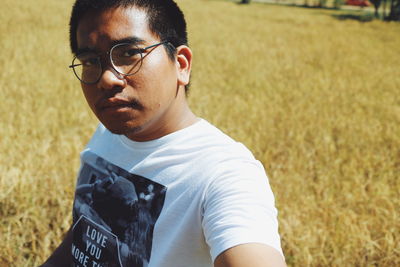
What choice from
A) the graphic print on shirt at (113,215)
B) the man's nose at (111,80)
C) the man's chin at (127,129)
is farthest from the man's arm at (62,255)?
the man's nose at (111,80)

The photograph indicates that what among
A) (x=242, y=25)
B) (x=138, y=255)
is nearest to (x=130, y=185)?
(x=138, y=255)

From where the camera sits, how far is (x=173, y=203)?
1037mm

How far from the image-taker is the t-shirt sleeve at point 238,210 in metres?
0.84

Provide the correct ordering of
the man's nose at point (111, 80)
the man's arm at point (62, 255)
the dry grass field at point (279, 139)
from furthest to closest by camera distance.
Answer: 1. the dry grass field at point (279, 139)
2. the man's arm at point (62, 255)
3. the man's nose at point (111, 80)

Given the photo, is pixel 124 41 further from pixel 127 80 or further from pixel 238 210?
pixel 238 210

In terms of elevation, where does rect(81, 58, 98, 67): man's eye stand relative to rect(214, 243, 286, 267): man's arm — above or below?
above

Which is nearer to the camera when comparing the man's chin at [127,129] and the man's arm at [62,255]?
the man's chin at [127,129]

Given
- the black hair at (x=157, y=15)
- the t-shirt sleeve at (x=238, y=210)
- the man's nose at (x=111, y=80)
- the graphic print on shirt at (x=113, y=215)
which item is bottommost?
the graphic print on shirt at (x=113, y=215)

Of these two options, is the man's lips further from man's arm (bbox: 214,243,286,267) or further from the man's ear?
man's arm (bbox: 214,243,286,267)

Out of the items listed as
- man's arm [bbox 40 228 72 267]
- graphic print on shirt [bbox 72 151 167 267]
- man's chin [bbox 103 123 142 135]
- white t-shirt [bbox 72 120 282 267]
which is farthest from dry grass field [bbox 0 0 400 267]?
man's chin [bbox 103 123 142 135]

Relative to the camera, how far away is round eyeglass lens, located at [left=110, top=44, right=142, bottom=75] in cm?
109

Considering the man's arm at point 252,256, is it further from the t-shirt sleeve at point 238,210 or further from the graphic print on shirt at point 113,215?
the graphic print on shirt at point 113,215

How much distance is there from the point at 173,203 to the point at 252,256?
30 centimetres

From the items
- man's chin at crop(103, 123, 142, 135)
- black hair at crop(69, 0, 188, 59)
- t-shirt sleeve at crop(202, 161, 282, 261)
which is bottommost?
t-shirt sleeve at crop(202, 161, 282, 261)
